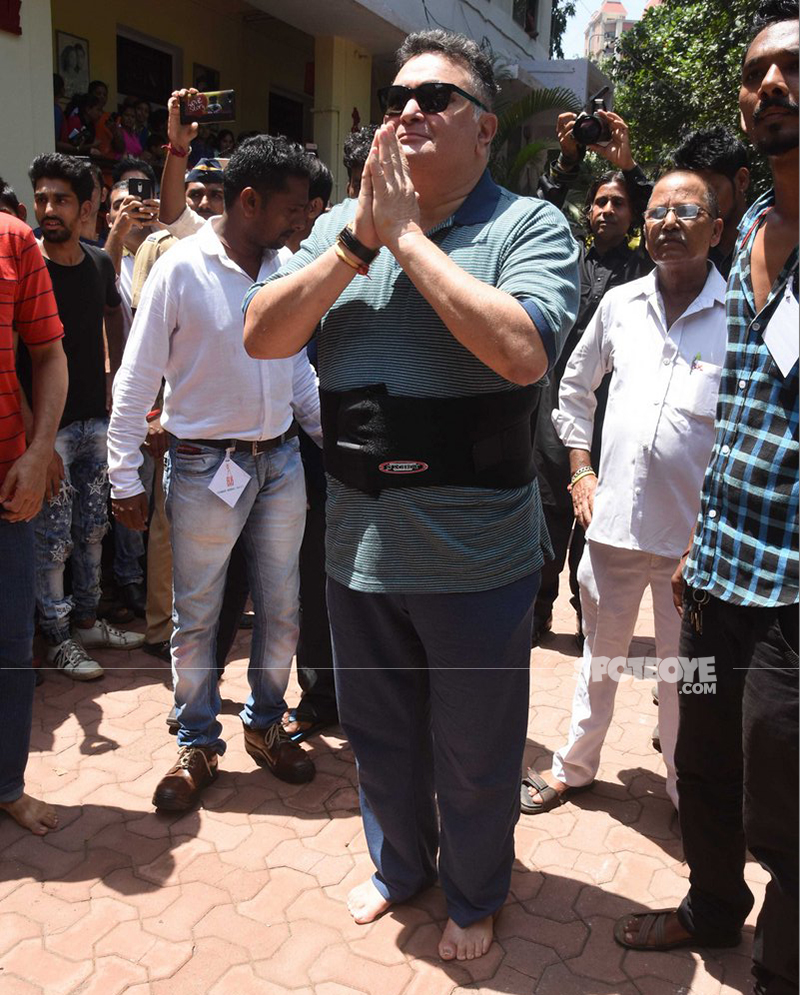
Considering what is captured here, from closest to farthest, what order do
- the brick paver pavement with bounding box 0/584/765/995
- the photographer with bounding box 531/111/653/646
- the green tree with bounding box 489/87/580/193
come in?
the brick paver pavement with bounding box 0/584/765/995 → the photographer with bounding box 531/111/653/646 → the green tree with bounding box 489/87/580/193

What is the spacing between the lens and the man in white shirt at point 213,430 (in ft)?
10.1

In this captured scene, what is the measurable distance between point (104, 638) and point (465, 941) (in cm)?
278

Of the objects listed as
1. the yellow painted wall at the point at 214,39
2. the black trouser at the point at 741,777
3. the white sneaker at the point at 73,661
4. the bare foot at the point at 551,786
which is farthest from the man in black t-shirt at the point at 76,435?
the yellow painted wall at the point at 214,39

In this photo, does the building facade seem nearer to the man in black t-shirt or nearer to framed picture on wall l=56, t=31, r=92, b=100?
framed picture on wall l=56, t=31, r=92, b=100

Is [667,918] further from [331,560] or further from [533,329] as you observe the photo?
[533,329]

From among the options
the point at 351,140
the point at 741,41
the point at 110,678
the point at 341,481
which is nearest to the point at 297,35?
the point at 741,41

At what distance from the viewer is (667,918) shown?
8.39 feet

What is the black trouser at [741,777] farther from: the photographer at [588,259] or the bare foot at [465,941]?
the photographer at [588,259]

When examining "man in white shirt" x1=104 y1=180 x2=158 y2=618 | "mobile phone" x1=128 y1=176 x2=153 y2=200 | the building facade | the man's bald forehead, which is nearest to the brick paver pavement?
"man in white shirt" x1=104 y1=180 x2=158 y2=618

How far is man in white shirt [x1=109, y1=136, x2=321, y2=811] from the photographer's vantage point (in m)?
3.09

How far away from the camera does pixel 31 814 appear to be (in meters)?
3.08

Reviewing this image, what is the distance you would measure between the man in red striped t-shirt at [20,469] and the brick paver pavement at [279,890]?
30 cm

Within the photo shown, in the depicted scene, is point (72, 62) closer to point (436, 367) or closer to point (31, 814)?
point (31, 814)

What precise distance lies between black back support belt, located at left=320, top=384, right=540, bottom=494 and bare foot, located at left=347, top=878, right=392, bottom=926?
49.8 inches
